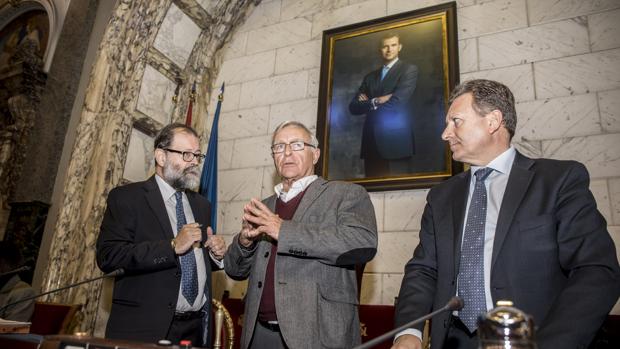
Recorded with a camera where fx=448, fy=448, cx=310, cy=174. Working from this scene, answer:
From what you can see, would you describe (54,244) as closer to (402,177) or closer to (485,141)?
(402,177)

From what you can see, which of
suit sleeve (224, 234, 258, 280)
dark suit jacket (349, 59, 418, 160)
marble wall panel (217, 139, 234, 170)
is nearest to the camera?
suit sleeve (224, 234, 258, 280)

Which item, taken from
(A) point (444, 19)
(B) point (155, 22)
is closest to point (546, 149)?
(A) point (444, 19)

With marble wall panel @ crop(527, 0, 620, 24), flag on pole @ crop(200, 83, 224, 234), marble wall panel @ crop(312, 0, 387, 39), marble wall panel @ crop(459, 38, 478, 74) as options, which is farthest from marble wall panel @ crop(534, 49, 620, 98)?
flag on pole @ crop(200, 83, 224, 234)

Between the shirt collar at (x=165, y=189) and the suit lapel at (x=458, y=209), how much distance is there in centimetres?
159

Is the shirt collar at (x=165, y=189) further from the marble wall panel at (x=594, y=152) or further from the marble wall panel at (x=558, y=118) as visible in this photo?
the marble wall panel at (x=594, y=152)

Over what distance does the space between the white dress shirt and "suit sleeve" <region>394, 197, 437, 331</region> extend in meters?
0.13

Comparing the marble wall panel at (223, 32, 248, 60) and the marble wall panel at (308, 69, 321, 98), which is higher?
the marble wall panel at (223, 32, 248, 60)

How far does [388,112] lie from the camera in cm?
415

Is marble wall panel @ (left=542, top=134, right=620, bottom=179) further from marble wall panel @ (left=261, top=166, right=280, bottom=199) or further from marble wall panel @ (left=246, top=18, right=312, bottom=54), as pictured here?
marble wall panel @ (left=246, top=18, right=312, bottom=54)

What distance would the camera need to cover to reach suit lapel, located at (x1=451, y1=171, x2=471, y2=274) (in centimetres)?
175

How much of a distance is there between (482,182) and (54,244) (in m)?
3.60

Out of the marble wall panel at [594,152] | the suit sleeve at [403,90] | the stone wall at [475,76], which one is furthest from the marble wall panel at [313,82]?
the marble wall panel at [594,152]

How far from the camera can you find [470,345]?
1.58 m

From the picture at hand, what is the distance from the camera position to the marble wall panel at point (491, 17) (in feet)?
12.8
